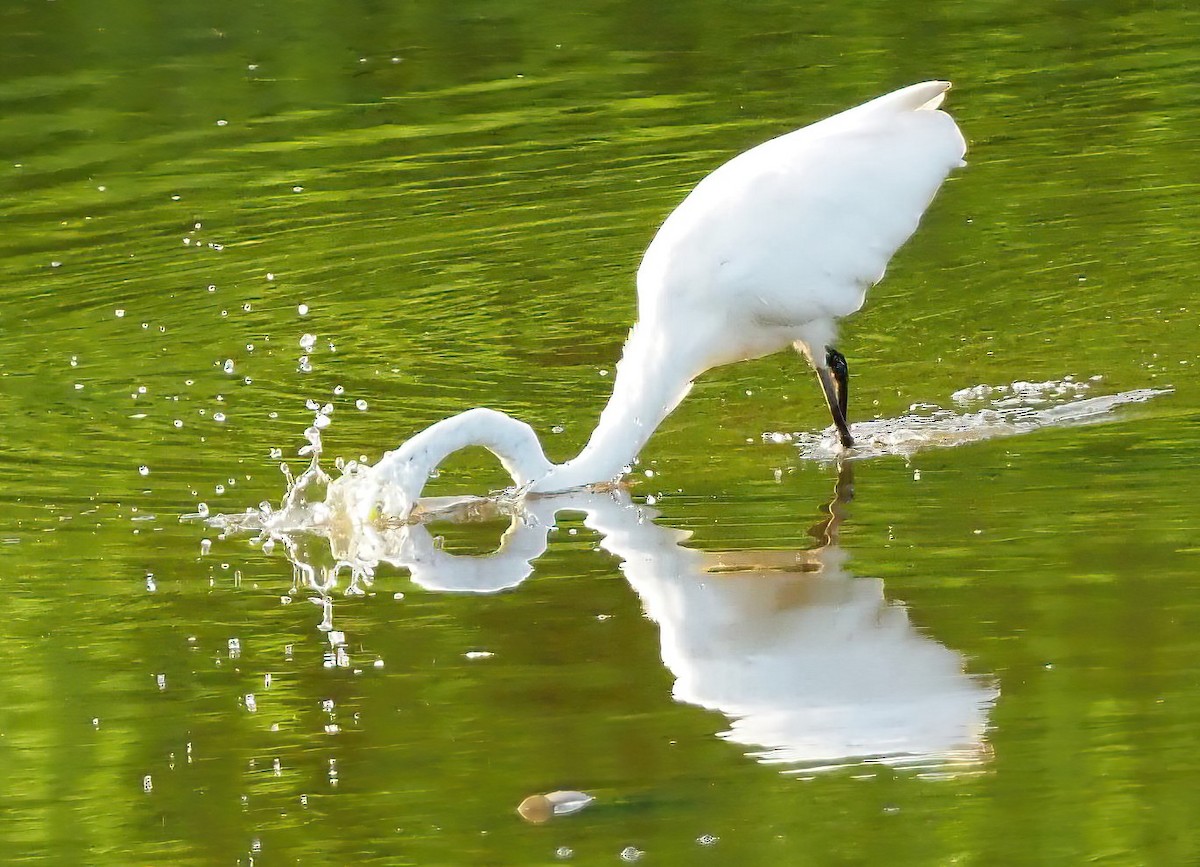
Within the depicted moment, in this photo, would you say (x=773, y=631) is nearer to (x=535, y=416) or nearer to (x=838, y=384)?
(x=838, y=384)

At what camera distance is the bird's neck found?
8125 mm

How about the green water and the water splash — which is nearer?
the green water

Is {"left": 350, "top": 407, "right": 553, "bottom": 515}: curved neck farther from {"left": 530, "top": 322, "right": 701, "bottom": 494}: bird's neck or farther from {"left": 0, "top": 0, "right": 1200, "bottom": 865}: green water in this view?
{"left": 0, "top": 0, "right": 1200, "bottom": 865}: green water

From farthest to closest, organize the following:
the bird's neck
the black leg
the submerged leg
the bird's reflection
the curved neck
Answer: the black leg < the submerged leg < the bird's neck < the curved neck < the bird's reflection

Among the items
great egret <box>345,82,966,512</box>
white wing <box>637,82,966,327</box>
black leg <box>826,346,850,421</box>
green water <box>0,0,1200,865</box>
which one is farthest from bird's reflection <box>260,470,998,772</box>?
white wing <box>637,82,966,327</box>

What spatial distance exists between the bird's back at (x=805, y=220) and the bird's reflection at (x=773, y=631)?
0.84 m

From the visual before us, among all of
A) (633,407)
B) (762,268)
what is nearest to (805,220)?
(762,268)

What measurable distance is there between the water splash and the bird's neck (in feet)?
2.10

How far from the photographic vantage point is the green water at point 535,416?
545 cm

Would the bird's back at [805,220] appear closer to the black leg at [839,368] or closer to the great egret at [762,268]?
the great egret at [762,268]

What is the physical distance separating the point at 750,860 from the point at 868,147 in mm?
4829

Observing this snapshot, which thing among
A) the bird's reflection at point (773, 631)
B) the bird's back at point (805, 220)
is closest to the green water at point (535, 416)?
the bird's reflection at point (773, 631)

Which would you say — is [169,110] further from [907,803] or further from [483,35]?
[907,803]

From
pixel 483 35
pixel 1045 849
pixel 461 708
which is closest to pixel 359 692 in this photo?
pixel 461 708
